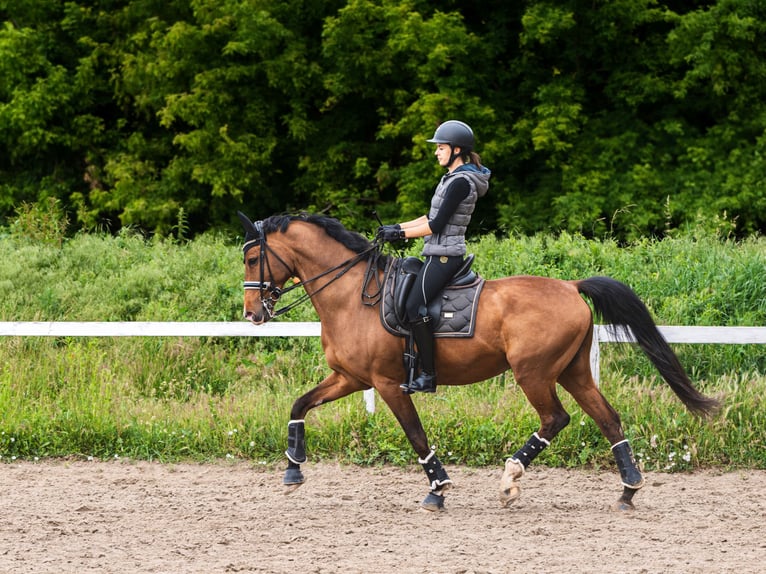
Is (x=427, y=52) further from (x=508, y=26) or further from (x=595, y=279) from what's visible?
(x=595, y=279)

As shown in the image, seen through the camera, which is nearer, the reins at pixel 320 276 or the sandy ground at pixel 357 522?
the sandy ground at pixel 357 522

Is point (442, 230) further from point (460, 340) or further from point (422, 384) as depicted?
point (422, 384)

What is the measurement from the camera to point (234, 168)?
19703 mm

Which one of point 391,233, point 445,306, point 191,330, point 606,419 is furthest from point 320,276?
point 191,330

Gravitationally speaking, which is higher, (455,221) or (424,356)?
(455,221)

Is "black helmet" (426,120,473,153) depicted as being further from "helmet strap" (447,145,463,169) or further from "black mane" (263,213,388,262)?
"black mane" (263,213,388,262)

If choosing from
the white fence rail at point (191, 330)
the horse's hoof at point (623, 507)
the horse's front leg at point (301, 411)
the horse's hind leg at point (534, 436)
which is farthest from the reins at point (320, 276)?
the horse's hoof at point (623, 507)

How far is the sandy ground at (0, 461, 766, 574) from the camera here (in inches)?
226

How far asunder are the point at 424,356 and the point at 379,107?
1433cm

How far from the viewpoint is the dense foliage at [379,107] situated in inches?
712

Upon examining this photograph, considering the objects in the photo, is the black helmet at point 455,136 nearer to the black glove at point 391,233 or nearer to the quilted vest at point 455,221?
the quilted vest at point 455,221

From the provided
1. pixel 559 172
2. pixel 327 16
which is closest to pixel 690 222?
pixel 559 172

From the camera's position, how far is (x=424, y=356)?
702 centimetres

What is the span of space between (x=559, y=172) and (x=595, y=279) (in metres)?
12.1
